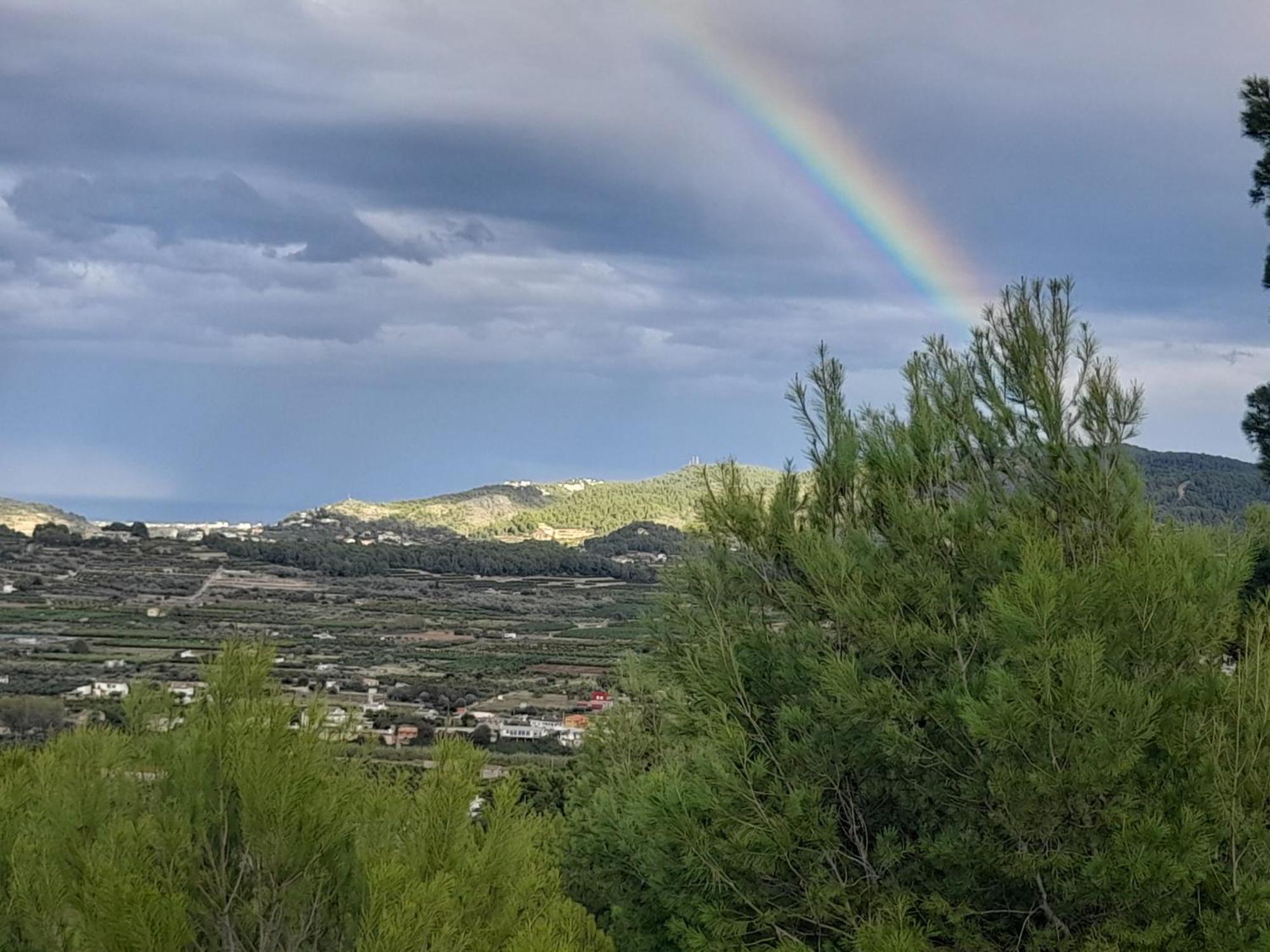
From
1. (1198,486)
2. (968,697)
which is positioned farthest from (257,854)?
(1198,486)

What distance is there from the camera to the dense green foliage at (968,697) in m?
5.14

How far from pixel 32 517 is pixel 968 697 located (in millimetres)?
98035

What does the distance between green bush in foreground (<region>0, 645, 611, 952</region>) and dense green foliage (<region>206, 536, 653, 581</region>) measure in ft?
233

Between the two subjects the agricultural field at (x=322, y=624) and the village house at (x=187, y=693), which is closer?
the village house at (x=187, y=693)

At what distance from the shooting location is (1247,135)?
12.5m

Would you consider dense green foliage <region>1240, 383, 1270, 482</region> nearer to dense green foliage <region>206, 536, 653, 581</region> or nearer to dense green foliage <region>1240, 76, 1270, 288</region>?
dense green foliage <region>1240, 76, 1270, 288</region>

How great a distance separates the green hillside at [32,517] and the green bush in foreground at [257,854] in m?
86.3

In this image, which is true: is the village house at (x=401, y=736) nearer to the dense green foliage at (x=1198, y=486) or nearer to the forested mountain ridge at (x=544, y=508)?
the dense green foliage at (x=1198, y=486)

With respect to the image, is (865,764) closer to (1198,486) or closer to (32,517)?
(1198,486)

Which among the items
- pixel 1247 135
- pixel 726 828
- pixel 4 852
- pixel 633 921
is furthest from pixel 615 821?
pixel 1247 135

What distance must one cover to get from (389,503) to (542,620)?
60259 millimetres

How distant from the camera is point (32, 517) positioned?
9100 cm

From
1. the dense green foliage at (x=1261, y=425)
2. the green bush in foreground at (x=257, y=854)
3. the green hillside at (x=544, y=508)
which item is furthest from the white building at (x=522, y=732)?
the green hillside at (x=544, y=508)

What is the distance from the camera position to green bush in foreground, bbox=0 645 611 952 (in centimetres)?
396
